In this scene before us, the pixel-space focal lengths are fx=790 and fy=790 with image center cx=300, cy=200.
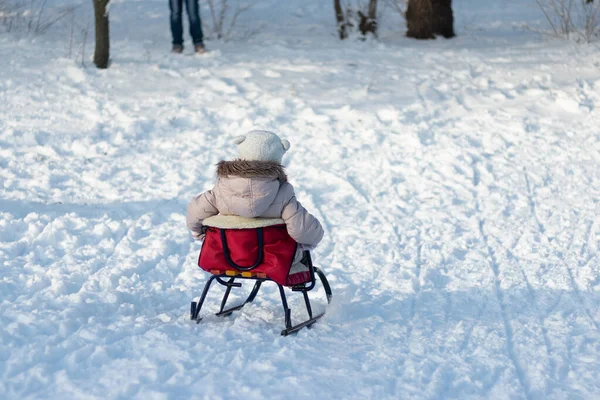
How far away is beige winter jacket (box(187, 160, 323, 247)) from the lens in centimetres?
405

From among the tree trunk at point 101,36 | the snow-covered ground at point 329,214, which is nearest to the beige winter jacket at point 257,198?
the snow-covered ground at point 329,214

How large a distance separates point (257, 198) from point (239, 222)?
0.17 meters

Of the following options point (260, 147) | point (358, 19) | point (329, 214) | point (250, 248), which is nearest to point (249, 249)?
point (250, 248)

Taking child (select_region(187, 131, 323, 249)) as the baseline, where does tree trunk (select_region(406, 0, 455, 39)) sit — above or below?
below

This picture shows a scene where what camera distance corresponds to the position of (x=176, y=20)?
36.2 feet

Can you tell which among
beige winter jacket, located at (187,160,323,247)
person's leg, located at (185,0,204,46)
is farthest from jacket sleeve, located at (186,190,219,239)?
person's leg, located at (185,0,204,46)

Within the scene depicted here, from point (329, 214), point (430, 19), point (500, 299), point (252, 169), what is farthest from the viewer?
point (430, 19)

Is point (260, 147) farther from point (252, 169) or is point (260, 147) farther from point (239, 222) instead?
point (239, 222)

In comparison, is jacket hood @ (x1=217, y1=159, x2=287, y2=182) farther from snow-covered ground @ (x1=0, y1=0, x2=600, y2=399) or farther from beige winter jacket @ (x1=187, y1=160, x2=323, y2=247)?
snow-covered ground @ (x1=0, y1=0, x2=600, y2=399)

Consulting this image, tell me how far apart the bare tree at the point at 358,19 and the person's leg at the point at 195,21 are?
2919 mm

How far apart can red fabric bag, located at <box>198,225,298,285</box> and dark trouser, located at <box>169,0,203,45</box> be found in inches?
289

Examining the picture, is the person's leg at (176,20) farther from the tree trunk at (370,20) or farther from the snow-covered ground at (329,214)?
the tree trunk at (370,20)

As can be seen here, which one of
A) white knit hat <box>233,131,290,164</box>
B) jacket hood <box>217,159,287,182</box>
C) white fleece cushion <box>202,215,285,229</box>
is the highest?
white knit hat <box>233,131,290,164</box>

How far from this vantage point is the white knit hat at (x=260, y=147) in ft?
13.5
